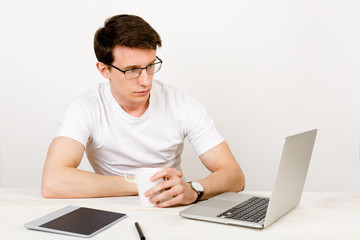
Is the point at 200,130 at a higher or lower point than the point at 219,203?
higher

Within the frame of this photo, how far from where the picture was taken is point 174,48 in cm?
301

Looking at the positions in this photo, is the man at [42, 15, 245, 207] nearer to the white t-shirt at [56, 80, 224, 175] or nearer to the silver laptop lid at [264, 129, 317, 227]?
the white t-shirt at [56, 80, 224, 175]

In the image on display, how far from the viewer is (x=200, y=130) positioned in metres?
2.12

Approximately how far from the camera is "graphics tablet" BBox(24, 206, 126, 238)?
1201 millimetres

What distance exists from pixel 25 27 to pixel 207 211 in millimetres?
2142

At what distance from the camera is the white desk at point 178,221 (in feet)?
3.96

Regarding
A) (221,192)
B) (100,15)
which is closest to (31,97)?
(100,15)

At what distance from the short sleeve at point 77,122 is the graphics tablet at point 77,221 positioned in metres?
0.55

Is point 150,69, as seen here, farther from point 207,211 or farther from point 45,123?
point 45,123

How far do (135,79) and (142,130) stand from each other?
285mm

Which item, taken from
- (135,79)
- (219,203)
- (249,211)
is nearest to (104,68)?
(135,79)

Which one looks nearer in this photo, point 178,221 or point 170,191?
point 178,221

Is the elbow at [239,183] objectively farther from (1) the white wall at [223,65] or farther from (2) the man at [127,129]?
(1) the white wall at [223,65]

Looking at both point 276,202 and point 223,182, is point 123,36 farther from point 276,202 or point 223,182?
point 276,202
